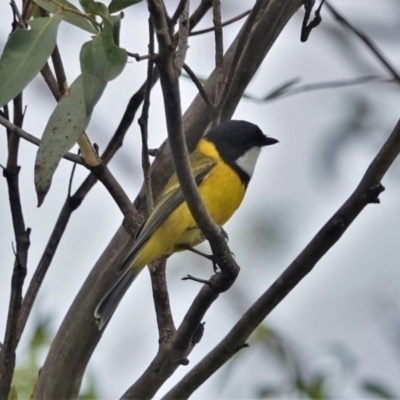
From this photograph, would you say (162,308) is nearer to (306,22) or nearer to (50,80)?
(50,80)

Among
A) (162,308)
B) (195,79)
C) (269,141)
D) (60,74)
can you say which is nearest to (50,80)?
(60,74)

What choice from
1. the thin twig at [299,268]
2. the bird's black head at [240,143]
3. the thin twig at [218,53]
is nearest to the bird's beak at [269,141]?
the bird's black head at [240,143]

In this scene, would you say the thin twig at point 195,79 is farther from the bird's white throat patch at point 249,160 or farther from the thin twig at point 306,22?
the bird's white throat patch at point 249,160

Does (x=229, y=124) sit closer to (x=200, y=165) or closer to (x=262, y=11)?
(x=200, y=165)

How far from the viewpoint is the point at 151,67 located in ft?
9.09

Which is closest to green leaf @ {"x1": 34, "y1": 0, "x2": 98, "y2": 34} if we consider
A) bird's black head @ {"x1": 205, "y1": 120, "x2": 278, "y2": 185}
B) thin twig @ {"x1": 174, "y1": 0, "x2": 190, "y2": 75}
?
thin twig @ {"x1": 174, "y1": 0, "x2": 190, "y2": 75}

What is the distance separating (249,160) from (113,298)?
3.48ft

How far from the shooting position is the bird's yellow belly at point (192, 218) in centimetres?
333

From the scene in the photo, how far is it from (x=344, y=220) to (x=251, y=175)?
167cm

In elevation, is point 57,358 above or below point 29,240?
below

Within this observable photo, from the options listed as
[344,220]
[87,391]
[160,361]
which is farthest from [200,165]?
[344,220]

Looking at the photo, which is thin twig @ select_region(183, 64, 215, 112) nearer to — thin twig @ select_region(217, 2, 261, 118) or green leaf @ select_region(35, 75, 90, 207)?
thin twig @ select_region(217, 2, 261, 118)

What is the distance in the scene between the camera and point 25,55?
216cm

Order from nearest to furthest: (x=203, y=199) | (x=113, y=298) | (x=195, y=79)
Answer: (x=195, y=79) < (x=203, y=199) < (x=113, y=298)
